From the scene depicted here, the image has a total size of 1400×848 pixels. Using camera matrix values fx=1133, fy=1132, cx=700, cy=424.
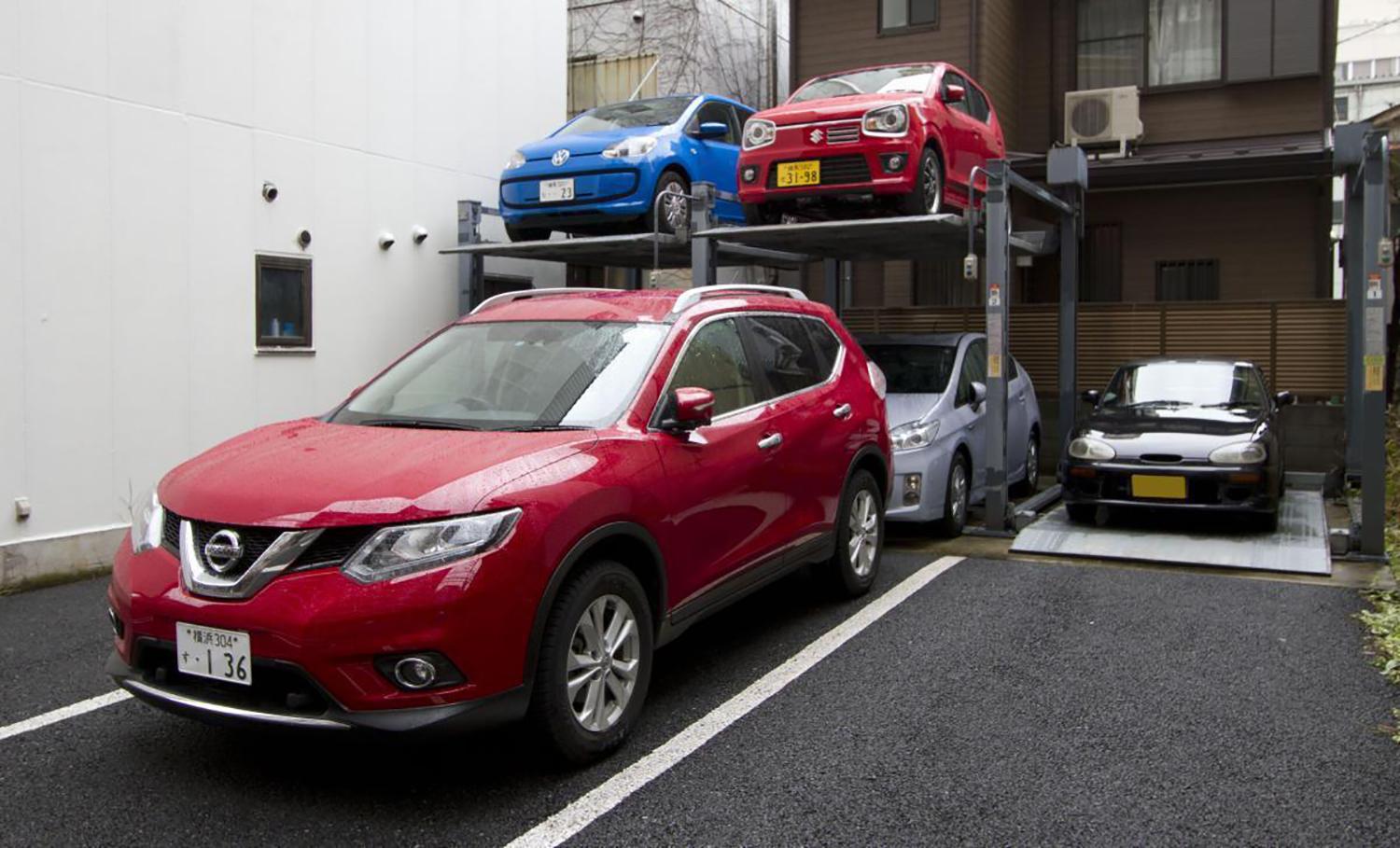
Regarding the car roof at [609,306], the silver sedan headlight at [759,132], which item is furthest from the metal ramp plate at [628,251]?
the car roof at [609,306]

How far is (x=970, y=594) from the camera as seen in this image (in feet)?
22.3

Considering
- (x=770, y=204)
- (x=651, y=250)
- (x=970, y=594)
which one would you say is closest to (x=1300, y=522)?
(x=970, y=594)

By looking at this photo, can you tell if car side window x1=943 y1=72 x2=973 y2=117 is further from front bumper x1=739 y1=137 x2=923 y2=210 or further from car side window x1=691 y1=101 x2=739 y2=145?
car side window x1=691 y1=101 x2=739 y2=145

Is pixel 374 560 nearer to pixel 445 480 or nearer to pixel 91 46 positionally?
pixel 445 480

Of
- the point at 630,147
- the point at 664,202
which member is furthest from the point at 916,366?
the point at 630,147

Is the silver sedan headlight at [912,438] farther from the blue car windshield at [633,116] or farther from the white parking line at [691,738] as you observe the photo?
the blue car windshield at [633,116]

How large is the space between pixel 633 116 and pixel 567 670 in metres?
8.35

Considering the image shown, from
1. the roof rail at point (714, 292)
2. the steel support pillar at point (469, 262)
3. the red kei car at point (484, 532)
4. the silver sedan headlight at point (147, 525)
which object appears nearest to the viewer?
the red kei car at point (484, 532)

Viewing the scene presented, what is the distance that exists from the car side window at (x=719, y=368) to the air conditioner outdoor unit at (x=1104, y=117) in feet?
35.1

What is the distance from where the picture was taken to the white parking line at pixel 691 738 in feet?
11.7

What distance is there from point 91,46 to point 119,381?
90.3 inches

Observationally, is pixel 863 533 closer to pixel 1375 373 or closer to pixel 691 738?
pixel 691 738

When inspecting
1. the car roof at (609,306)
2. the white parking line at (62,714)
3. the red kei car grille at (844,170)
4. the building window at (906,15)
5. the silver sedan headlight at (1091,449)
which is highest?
the building window at (906,15)

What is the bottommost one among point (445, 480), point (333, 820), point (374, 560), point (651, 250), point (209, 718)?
point (333, 820)
